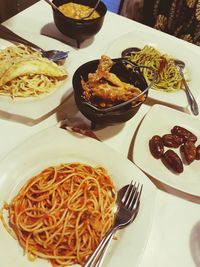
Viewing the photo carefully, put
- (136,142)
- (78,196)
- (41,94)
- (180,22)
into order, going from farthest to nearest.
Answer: (180,22) → (41,94) → (136,142) → (78,196)

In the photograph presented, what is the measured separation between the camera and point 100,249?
970 mm

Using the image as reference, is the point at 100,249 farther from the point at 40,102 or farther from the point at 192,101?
the point at 192,101

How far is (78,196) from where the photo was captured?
3.71ft

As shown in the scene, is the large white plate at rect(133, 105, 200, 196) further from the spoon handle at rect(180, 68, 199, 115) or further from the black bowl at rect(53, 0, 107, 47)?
the black bowl at rect(53, 0, 107, 47)

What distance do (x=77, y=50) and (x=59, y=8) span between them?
24 cm

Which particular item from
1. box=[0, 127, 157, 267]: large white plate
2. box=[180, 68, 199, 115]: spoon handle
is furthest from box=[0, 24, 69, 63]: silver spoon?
box=[180, 68, 199, 115]: spoon handle

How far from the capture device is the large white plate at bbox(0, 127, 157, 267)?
0.97m

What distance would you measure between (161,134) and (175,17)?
1189mm

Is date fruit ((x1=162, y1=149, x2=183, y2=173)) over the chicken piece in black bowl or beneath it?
beneath

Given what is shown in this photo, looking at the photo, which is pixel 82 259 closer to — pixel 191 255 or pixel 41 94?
pixel 191 255

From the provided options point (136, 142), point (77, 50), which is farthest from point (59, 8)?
Result: point (136, 142)

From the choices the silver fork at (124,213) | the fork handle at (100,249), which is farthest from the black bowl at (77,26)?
the fork handle at (100,249)

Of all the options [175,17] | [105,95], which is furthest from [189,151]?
[175,17]

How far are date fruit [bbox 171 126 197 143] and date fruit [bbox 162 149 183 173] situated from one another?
0.35ft
